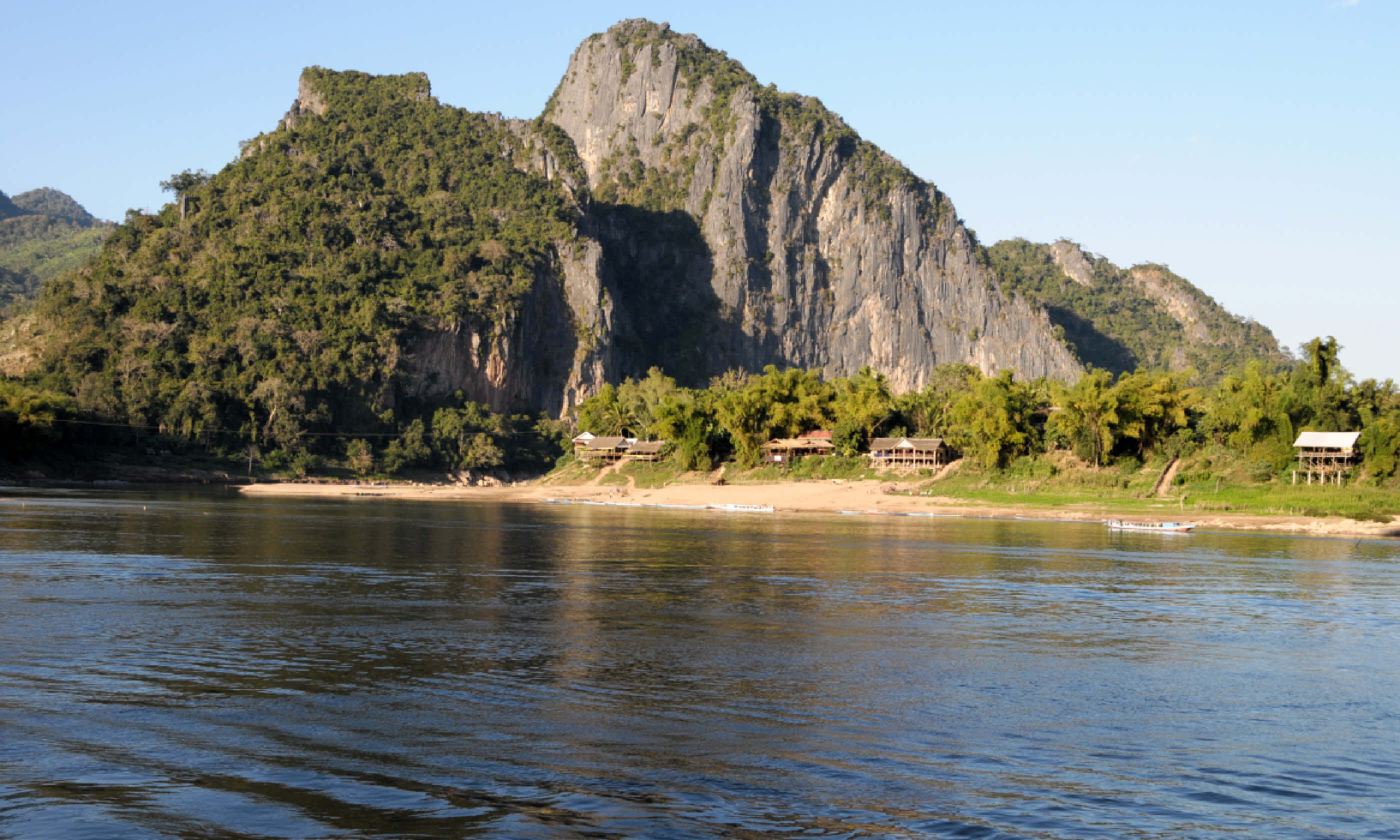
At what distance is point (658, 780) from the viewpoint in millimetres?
11055

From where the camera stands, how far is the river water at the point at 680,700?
33.5 ft

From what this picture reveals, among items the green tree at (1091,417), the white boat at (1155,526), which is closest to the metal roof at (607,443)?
the green tree at (1091,417)

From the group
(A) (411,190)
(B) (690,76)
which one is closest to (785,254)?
(B) (690,76)

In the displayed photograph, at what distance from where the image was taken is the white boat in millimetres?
50562

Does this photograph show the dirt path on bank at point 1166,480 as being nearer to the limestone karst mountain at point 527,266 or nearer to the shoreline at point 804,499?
the shoreline at point 804,499

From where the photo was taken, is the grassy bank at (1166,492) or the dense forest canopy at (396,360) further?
the dense forest canopy at (396,360)

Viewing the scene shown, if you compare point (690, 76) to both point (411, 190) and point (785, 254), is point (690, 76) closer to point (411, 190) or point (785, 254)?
point (785, 254)

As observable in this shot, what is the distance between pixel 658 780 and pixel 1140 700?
26.5 feet

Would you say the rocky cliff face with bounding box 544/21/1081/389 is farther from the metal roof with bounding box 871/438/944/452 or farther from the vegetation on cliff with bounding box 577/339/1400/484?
the metal roof with bounding box 871/438/944/452

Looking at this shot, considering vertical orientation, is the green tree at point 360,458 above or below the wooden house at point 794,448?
below

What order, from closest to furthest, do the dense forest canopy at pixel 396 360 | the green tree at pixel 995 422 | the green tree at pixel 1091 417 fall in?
the green tree at pixel 1091 417 → the dense forest canopy at pixel 396 360 → the green tree at pixel 995 422

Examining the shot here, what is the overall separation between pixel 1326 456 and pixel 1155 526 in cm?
1369

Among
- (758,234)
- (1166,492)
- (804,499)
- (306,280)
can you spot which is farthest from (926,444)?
(758,234)

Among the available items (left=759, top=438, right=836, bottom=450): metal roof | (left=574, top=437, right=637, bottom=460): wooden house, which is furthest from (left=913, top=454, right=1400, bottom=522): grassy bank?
(left=574, top=437, right=637, bottom=460): wooden house
